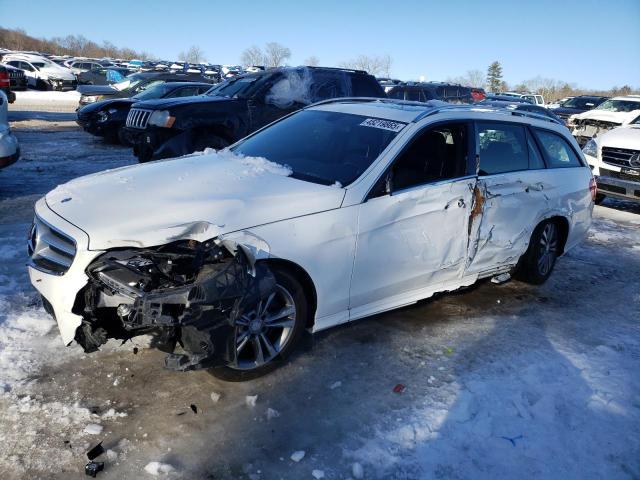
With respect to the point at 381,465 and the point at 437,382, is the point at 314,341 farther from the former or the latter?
the point at 381,465

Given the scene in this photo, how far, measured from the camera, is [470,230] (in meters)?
4.30

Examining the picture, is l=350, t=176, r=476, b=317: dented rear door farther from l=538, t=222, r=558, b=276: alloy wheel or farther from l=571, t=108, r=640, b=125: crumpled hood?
l=571, t=108, r=640, b=125: crumpled hood

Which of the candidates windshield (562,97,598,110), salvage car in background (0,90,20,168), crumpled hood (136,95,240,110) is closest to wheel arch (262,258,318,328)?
salvage car in background (0,90,20,168)

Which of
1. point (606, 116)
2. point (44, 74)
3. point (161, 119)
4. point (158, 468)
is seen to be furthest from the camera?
point (44, 74)

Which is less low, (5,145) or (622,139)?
(622,139)

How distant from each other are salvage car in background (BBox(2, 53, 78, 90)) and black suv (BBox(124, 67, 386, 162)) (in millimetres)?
25163

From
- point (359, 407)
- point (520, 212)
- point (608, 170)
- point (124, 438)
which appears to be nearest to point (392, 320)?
point (359, 407)

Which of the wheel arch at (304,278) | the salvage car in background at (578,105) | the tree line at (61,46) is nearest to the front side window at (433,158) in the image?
the wheel arch at (304,278)

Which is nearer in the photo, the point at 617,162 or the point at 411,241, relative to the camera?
the point at 411,241

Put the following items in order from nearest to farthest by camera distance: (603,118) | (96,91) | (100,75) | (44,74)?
(96,91) < (603,118) < (44,74) < (100,75)

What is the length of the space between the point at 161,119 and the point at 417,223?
19.2ft

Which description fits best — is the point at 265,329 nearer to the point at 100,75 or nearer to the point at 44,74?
the point at 44,74

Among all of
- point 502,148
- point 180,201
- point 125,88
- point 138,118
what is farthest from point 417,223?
point 125,88

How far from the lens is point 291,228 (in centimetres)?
323
